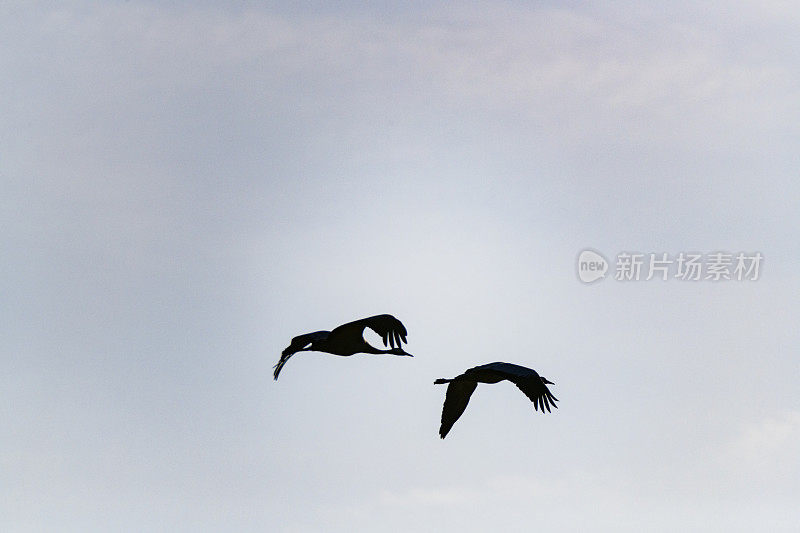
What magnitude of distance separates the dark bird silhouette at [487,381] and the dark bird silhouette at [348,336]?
2.38 meters

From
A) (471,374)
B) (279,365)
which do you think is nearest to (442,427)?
(471,374)

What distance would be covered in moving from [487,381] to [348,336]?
3930mm

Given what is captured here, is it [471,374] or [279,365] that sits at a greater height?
[471,374]

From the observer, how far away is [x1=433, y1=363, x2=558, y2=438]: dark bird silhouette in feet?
84.7

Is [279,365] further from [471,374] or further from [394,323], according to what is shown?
[471,374]

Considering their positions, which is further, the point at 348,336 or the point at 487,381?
the point at 487,381

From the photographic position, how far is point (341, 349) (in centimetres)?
2548

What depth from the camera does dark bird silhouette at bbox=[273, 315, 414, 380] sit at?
2480 cm

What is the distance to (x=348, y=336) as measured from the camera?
2525 centimetres

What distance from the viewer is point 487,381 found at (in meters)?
27.1

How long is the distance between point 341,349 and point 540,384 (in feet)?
16.3

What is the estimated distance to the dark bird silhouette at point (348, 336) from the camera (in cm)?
2480

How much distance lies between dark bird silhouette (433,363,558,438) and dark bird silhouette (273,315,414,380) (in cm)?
238

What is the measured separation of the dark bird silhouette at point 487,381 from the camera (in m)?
25.8
